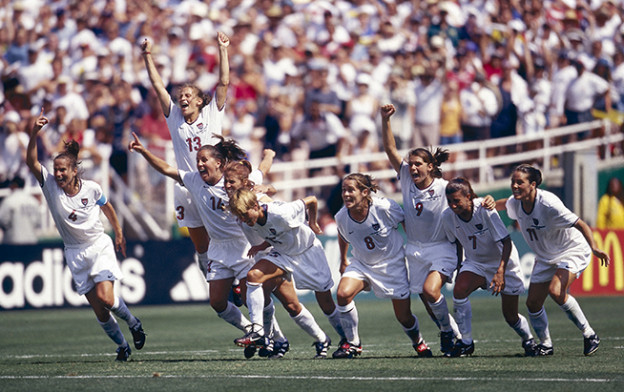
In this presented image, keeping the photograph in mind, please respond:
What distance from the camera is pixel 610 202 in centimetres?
2062

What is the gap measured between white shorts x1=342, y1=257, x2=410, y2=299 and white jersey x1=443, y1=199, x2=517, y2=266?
605 mm

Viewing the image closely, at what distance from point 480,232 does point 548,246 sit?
2.28 feet

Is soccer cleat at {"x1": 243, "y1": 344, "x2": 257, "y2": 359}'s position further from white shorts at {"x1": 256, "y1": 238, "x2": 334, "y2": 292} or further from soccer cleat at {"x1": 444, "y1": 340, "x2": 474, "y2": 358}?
soccer cleat at {"x1": 444, "y1": 340, "x2": 474, "y2": 358}

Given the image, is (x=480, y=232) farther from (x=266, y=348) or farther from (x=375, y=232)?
(x=266, y=348)

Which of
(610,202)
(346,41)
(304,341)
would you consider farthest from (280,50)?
(304,341)

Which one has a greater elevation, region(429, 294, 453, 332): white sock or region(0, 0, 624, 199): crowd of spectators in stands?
region(0, 0, 624, 199): crowd of spectators in stands

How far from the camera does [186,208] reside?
12.1 metres

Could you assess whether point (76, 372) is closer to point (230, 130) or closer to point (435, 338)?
point (435, 338)

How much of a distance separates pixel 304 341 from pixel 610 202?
29.7 feet

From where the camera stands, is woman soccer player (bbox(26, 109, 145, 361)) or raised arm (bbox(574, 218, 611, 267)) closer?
raised arm (bbox(574, 218, 611, 267))

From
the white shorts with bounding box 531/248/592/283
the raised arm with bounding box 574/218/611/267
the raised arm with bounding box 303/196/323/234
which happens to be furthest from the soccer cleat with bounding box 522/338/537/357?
the raised arm with bounding box 303/196/323/234

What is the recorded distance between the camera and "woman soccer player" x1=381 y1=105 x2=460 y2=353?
35.6ft

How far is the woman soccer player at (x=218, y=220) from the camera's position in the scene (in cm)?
1115

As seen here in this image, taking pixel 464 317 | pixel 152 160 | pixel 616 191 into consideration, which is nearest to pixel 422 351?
pixel 464 317
